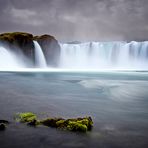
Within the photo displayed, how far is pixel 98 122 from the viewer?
1034 centimetres

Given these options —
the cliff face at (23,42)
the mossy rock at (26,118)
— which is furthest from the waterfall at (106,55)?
the mossy rock at (26,118)

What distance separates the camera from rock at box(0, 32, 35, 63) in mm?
75125

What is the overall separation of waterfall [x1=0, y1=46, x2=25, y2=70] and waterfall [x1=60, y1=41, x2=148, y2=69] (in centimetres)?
2207

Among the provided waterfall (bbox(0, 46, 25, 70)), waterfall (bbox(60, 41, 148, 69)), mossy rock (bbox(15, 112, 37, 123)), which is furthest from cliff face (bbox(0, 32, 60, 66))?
mossy rock (bbox(15, 112, 37, 123))

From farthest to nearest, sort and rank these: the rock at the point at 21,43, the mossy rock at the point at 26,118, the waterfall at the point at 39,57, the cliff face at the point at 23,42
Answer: the waterfall at the point at 39,57 < the rock at the point at 21,43 < the cliff face at the point at 23,42 < the mossy rock at the point at 26,118

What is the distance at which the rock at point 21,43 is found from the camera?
75.1 meters

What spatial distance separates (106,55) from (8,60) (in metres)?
45.3

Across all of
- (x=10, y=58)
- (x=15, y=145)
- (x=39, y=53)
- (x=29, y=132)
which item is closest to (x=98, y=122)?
(x=29, y=132)

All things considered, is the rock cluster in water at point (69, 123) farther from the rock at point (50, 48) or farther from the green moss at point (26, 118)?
the rock at point (50, 48)

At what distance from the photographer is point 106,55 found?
102250 millimetres

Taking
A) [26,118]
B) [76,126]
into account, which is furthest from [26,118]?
[76,126]

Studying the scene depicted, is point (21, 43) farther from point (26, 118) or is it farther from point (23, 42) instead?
point (26, 118)

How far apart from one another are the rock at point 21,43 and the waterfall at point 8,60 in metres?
2.30

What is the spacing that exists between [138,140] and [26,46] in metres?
72.0
